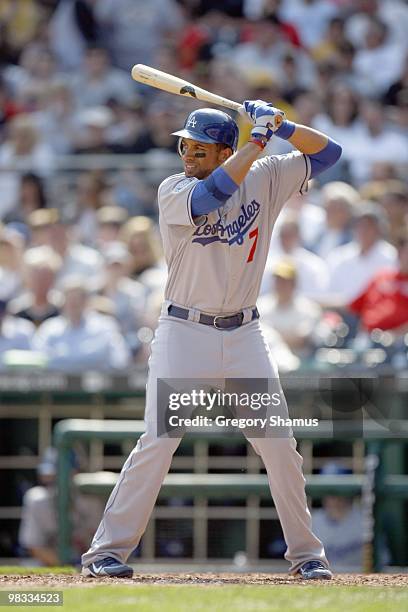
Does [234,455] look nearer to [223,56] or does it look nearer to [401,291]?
[401,291]

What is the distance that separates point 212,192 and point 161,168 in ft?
18.8

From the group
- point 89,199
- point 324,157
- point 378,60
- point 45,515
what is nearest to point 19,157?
point 89,199

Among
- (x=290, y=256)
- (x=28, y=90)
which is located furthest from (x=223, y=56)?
(x=290, y=256)

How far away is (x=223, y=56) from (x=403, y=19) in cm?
179

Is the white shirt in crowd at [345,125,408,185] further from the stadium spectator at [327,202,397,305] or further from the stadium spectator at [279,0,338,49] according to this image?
the stadium spectator at [279,0,338,49]

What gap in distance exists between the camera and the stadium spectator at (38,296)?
365 inches

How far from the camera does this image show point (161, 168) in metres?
10.7

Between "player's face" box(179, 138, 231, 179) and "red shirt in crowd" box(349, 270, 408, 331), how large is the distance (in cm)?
339

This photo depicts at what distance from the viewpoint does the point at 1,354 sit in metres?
8.97

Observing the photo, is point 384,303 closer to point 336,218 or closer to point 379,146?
point 336,218

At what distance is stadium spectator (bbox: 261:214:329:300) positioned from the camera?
9.25 meters

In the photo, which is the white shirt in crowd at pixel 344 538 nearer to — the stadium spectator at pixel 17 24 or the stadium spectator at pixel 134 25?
the stadium spectator at pixel 134 25

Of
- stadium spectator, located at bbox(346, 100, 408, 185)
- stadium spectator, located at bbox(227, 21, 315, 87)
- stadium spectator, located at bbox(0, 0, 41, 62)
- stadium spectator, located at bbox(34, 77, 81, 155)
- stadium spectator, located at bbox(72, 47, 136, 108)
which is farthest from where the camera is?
stadium spectator, located at bbox(0, 0, 41, 62)

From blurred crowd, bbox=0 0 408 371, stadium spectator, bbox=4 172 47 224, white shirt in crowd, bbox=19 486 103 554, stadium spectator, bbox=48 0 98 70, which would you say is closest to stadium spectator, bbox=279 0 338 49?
blurred crowd, bbox=0 0 408 371
